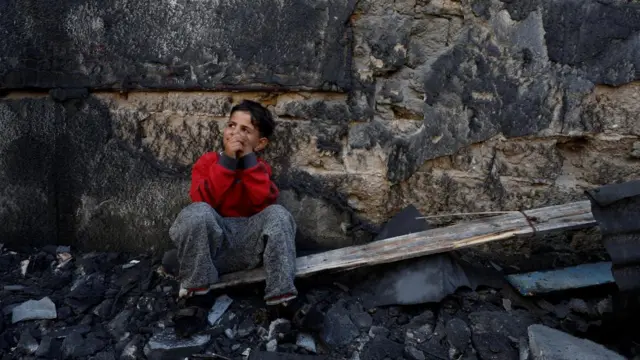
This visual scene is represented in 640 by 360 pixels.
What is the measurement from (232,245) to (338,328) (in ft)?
2.00

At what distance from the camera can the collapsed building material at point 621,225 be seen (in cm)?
211

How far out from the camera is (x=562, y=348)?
7.06 feet

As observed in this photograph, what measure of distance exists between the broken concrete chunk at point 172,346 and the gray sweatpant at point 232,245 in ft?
0.74

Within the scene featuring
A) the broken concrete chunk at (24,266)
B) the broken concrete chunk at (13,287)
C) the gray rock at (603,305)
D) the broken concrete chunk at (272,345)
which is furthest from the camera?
the broken concrete chunk at (24,266)

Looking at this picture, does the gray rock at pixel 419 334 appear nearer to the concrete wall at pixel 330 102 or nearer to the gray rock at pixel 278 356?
the gray rock at pixel 278 356

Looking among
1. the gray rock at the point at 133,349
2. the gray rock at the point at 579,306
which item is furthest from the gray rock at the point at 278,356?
the gray rock at the point at 579,306

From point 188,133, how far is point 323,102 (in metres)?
0.74

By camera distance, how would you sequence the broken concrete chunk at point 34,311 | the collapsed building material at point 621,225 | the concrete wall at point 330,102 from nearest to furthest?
the collapsed building material at point 621,225
the broken concrete chunk at point 34,311
the concrete wall at point 330,102

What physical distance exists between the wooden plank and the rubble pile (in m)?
0.17

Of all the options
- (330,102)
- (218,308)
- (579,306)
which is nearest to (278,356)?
(218,308)

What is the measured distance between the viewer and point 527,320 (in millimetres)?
2518

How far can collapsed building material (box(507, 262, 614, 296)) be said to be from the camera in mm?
2637

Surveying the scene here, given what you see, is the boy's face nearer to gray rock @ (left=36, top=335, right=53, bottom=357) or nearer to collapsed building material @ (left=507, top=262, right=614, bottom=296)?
gray rock @ (left=36, top=335, right=53, bottom=357)

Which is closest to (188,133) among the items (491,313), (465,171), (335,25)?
(335,25)
